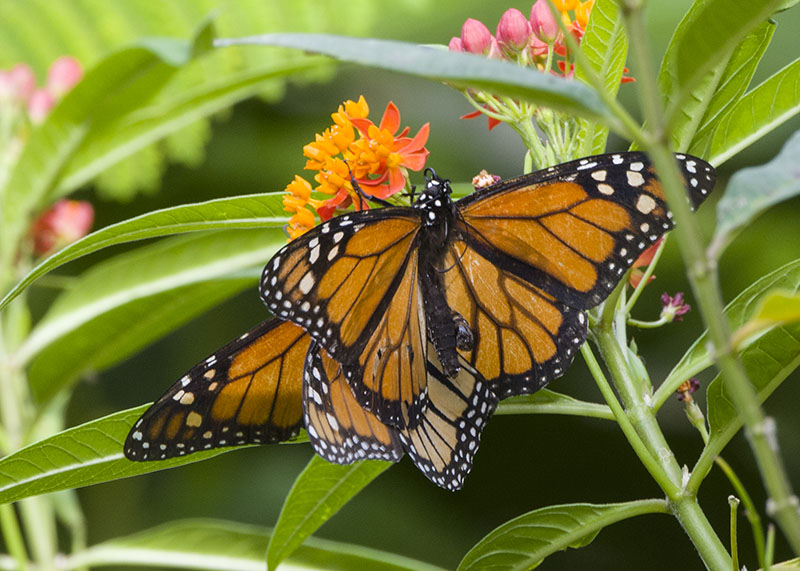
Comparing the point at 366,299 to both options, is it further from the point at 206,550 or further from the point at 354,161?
the point at 206,550

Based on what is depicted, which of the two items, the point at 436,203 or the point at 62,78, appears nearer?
the point at 436,203

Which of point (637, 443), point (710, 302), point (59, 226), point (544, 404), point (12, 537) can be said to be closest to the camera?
point (710, 302)

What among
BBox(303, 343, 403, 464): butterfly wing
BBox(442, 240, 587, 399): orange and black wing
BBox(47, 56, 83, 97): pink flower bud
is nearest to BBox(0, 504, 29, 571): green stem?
BBox(303, 343, 403, 464): butterfly wing

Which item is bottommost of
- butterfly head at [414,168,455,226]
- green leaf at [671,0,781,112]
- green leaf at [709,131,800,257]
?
green leaf at [709,131,800,257]

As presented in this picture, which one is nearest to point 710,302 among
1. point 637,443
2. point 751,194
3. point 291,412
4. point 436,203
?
point 751,194

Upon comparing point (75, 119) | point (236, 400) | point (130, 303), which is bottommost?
point (236, 400)

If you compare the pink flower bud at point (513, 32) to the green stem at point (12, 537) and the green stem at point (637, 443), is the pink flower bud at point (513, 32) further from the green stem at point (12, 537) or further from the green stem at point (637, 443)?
the green stem at point (12, 537)

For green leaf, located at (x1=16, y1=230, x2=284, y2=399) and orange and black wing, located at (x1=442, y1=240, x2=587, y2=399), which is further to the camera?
green leaf, located at (x1=16, y1=230, x2=284, y2=399)

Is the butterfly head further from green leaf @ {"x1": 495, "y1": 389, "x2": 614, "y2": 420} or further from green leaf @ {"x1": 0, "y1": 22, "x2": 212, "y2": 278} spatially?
green leaf @ {"x1": 0, "y1": 22, "x2": 212, "y2": 278}
